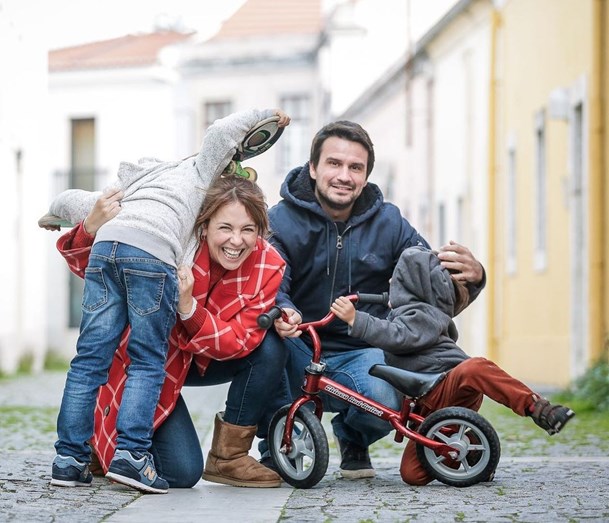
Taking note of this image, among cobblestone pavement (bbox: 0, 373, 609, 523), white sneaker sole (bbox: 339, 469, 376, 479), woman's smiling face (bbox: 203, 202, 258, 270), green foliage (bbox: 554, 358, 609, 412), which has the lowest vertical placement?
green foliage (bbox: 554, 358, 609, 412)

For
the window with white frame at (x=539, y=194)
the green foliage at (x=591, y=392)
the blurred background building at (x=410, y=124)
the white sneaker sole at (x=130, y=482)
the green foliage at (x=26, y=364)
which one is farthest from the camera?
the green foliage at (x=26, y=364)

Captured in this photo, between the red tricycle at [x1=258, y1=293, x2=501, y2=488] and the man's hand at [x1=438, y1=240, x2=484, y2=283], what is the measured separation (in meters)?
0.30

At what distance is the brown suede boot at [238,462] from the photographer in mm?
6500

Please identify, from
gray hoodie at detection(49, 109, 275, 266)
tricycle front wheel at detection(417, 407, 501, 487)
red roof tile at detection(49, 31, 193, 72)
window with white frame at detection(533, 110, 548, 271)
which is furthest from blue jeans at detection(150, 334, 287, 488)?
red roof tile at detection(49, 31, 193, 72)

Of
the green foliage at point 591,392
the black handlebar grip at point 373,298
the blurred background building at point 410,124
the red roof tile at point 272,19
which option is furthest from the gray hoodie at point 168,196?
the red roof tile at point 272,19

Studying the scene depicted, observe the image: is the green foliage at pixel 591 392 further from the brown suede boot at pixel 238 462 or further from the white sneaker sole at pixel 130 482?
the white sneaker sole at pixel 130 482

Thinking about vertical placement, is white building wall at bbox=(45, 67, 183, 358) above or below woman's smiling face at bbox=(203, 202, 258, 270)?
above

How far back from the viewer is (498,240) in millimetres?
22750

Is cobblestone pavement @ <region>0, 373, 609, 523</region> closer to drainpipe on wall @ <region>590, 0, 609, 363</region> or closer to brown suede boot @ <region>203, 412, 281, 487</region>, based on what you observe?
brown suede boot @ <region>203, 412, 281, 487</region>

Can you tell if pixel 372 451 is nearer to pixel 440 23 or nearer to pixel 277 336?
pixel 277 336

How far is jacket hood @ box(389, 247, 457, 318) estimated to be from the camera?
6.44 m

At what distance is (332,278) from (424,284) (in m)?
0.65

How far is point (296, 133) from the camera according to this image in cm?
4244

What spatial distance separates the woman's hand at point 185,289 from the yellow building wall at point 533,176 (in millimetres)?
10036
